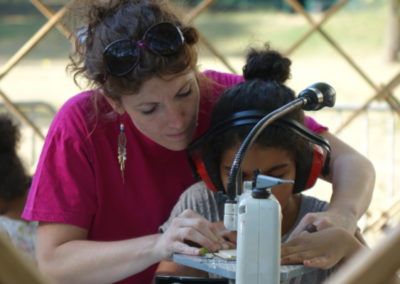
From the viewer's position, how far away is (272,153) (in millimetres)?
1032

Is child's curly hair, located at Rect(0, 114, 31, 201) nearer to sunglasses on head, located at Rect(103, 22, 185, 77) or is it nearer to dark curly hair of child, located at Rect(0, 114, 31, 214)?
dark curly hair of child, located at Rect(0, 114, 31, 214)

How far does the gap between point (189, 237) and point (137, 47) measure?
0.33 m

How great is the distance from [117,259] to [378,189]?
2935mm

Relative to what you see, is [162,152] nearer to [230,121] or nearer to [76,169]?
[76,169]

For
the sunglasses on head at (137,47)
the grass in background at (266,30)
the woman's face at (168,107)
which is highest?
the grass in background at (266,30)

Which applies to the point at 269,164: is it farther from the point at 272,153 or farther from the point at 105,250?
the point at 105,250

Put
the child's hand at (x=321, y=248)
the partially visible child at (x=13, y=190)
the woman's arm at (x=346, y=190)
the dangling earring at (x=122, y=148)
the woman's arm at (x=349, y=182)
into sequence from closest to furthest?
the child's hand at (x=321, y=248) → the woman's arm at (x=346, y=190) → the woman's arm at (x=349, y=182) → the dangling earring at (x=122, y=148) → the partially visible child at (x=13, y=190)

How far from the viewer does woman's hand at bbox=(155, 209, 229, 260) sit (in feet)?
2.95

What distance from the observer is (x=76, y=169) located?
117 centimetres

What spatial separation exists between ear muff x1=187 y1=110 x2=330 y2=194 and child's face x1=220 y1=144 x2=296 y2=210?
0.05ft

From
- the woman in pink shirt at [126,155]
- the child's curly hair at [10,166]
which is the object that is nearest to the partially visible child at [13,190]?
the child's curly hair at [10,166]

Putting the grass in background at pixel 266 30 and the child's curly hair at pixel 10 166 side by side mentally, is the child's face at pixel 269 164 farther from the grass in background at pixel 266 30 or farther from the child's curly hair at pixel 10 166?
the grass in background at pixel 266 30

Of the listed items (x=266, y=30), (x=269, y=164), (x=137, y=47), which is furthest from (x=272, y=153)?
(x=266, y=30)

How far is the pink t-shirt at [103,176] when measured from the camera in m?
1.16
